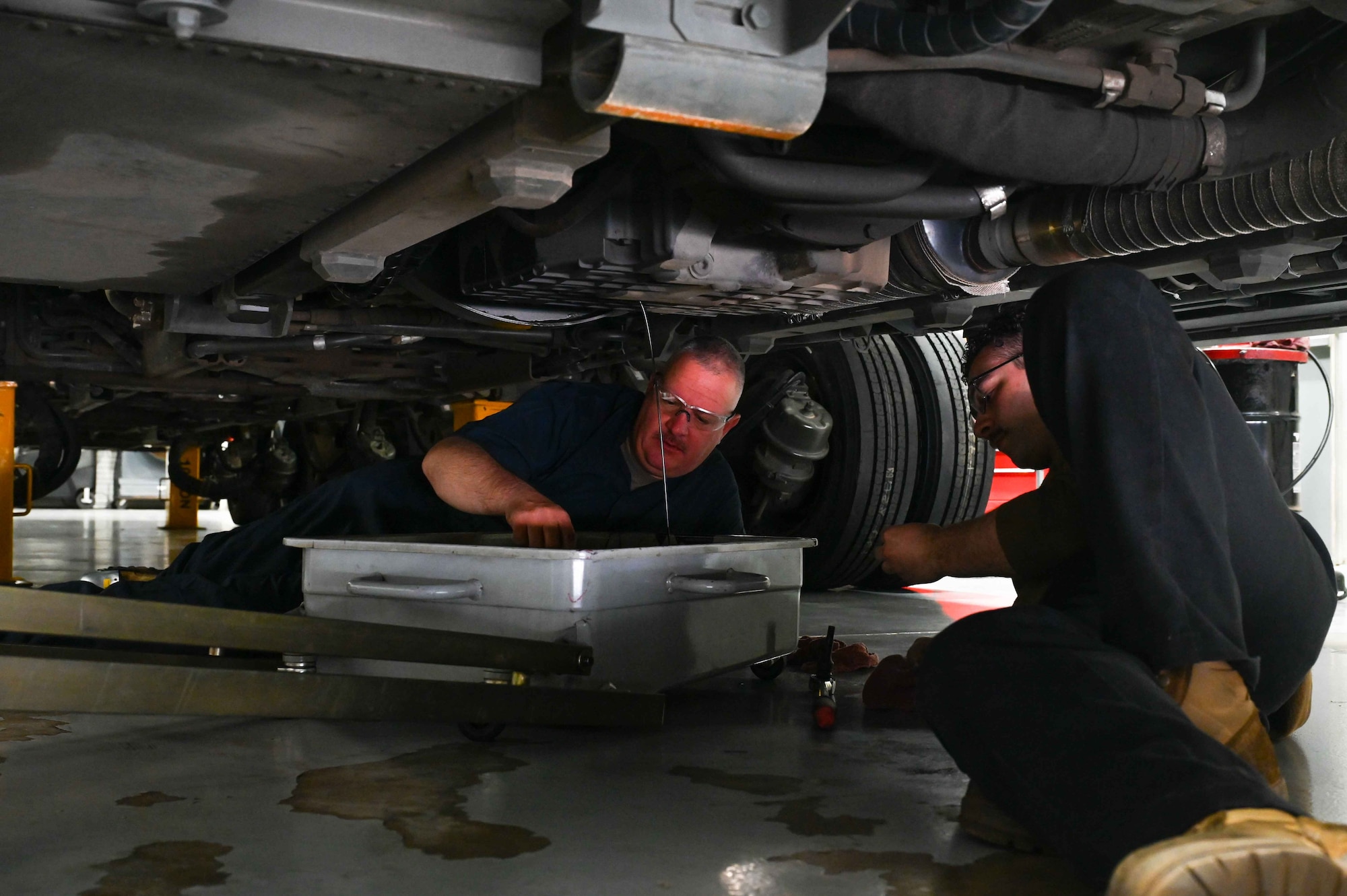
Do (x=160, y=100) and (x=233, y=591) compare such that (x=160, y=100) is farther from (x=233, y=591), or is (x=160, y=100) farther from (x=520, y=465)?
(x=233, y=591)

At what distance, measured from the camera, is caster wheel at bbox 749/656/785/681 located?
221cm

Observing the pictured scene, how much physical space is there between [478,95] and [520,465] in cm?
107

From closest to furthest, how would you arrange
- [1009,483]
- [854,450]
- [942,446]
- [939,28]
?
1. [939,28]
2. [854,450]
3. [942,446]
4. [1009,483]

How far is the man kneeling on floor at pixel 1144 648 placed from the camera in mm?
862

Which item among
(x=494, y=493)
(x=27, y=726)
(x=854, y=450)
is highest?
(x=854, y=450)

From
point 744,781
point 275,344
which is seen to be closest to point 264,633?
point 744,781

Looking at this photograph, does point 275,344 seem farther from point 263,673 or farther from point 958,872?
point 958,872

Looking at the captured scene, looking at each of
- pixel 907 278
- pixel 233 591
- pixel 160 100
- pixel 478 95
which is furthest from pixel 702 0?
pixel 233 591

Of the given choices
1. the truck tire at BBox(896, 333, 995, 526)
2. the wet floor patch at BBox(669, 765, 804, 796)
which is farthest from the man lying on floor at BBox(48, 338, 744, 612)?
the truck tire at BBox(896, 333, 995, 526)

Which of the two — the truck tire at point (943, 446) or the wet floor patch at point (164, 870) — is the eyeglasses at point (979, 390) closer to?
the wet floor patch at point (164, 870)

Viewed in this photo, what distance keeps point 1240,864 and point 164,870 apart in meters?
0.94

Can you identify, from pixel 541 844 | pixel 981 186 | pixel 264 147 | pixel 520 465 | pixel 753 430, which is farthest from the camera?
pixel 753 430

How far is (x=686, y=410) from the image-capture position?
216 centimetres

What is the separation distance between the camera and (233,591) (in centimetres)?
226
